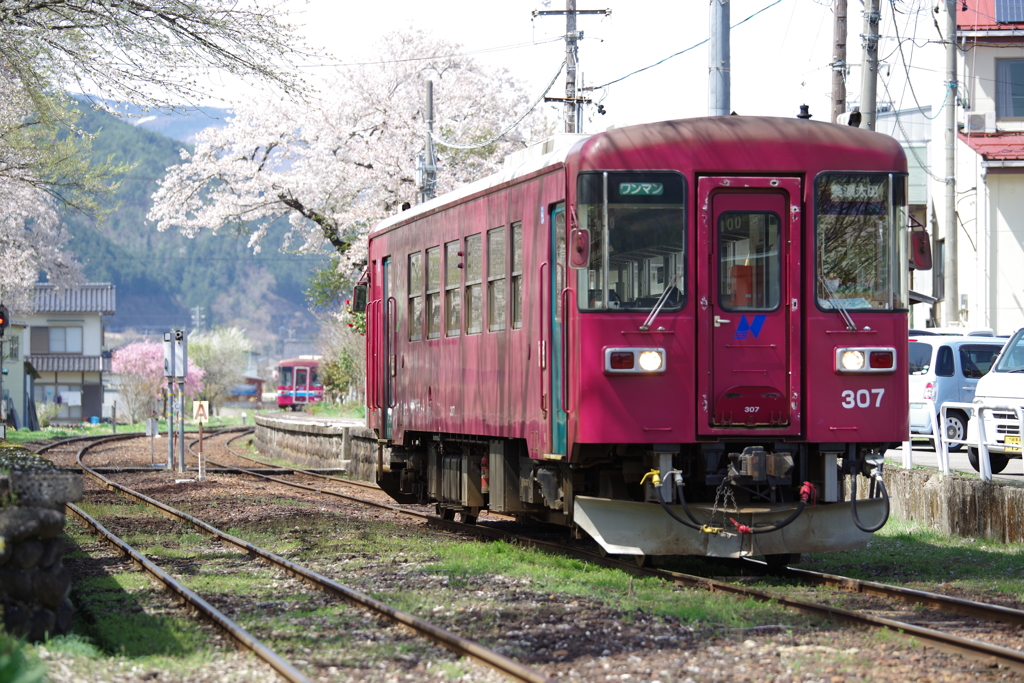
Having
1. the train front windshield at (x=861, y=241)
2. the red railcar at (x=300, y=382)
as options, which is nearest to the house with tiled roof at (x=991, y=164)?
the train front windshield at (x=861, y=241)

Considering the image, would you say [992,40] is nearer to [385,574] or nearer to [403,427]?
[403,427]

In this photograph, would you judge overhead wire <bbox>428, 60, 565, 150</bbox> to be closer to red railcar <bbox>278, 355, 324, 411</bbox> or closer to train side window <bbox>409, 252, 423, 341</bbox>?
train side window <bbox>409, 252, 423, 341</bbox>

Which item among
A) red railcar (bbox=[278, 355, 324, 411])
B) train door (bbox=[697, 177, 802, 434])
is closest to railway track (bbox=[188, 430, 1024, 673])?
train door (bbox=[697, 177, 802, 434])

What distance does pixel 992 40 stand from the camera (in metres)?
28.6

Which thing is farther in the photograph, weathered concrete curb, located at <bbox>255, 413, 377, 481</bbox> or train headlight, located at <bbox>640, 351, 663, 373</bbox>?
weathered concrete curb, located at <bbox>255, 413, 377, 481</bbox>

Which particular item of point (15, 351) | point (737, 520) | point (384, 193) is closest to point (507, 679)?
point (737, 520)

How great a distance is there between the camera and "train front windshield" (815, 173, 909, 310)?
9.05 meters

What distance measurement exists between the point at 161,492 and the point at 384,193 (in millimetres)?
17194

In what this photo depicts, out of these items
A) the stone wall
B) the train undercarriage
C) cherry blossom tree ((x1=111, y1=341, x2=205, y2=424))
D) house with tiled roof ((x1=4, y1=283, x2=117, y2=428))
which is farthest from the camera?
house with tiled roof ((x1=4, y1=283, x2=117, y2=428))

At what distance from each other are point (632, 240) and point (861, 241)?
1722 millimetres

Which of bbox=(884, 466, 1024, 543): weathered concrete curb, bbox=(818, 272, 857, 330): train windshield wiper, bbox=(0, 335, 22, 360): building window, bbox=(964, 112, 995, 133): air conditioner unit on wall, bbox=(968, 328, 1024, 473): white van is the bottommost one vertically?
bbox=(884, 466, 1024, 543): weathered concrete curb

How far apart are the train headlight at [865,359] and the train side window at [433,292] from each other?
4.62 m

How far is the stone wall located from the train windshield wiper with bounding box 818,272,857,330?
5403 millimetres

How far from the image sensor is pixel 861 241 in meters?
9.10
